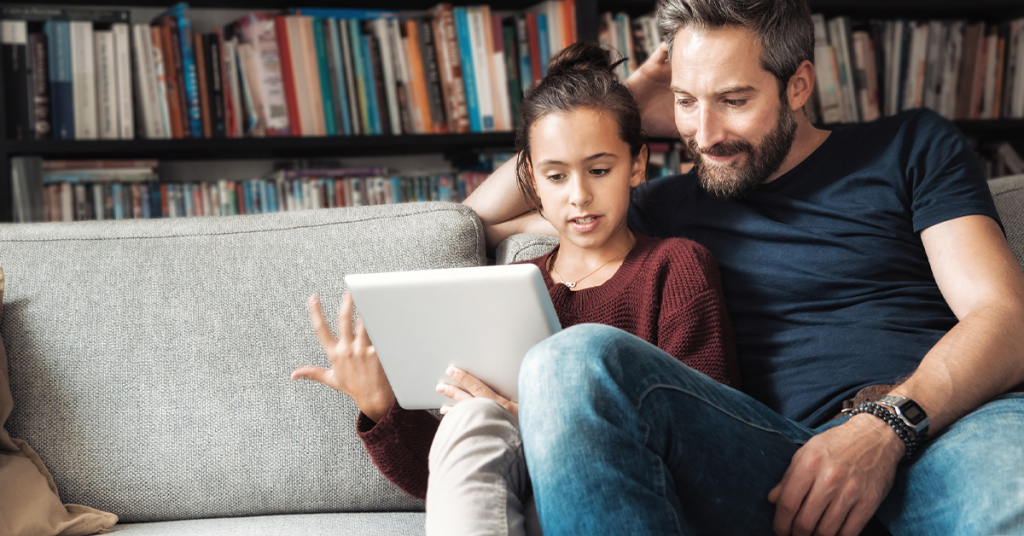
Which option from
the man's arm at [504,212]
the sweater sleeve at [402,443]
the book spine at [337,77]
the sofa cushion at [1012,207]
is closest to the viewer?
the sweater sleeve at [402,443]

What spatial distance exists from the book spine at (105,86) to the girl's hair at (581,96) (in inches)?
45.2

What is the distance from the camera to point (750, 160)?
4.02 ft

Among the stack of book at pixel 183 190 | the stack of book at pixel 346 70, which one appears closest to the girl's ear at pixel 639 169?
the stack of book at pixel 183 190

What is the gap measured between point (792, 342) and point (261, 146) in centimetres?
141

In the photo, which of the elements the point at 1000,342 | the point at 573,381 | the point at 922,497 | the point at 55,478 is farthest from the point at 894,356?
the point at 55,478

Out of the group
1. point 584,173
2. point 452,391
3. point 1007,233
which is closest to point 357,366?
point 452,391

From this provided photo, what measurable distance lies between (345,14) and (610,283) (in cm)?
129

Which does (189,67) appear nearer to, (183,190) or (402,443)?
(183,190)

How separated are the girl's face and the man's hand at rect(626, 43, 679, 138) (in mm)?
235

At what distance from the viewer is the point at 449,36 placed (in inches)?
85.0

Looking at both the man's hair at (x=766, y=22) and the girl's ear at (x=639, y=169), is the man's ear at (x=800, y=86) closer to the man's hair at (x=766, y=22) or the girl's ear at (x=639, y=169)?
the man's hair at (x=766, y=22)

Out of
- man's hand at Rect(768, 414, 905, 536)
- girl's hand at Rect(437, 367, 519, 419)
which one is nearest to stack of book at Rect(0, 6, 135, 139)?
girl's hand at Rect(437, 367, 519, 419)

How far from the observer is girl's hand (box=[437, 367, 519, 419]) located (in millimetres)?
996

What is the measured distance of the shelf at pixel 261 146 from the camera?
74.8 inches
